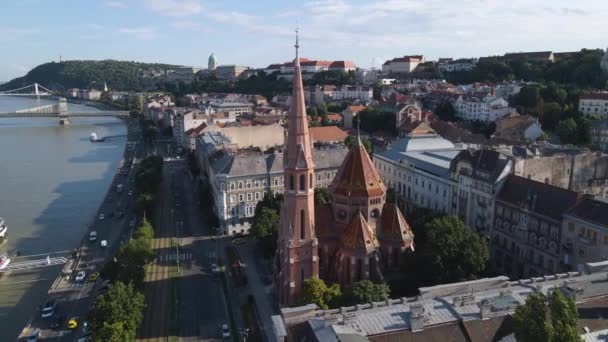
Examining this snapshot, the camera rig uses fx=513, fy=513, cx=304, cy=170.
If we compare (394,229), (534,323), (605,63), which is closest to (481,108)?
(605,63)

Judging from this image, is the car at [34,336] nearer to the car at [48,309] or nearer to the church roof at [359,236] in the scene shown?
the car at [48,309]

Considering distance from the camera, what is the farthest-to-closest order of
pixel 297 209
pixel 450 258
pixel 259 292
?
1. pixel 259 292
2. pixel 450 258
3. pixel 297 209

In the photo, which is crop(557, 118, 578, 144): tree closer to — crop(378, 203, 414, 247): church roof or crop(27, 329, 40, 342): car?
crop(378, 203, 414, 247): church roof

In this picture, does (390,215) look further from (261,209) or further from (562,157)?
(562,157)

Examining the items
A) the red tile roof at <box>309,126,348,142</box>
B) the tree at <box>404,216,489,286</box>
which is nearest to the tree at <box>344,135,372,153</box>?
the red tile roof at <box>309,126,348,142</box>

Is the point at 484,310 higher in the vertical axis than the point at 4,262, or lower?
higher

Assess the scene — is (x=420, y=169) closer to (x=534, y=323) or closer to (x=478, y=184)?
(x=478, y=184)

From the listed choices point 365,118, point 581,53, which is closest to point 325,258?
point 365,118
